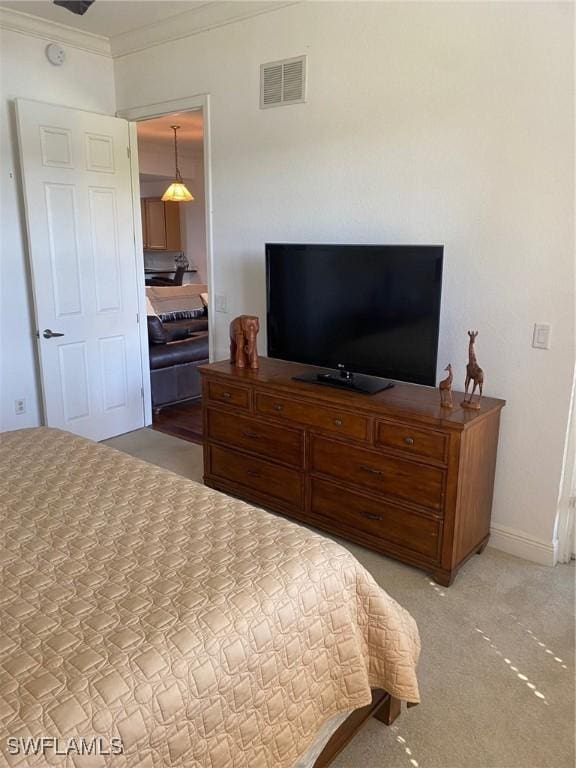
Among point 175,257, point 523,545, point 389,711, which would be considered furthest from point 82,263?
point 175,257

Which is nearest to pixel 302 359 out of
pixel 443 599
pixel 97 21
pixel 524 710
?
pixel 443 599

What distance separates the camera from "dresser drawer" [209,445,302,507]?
313 cm

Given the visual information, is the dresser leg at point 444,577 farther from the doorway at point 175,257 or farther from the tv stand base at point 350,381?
the doorway at point 175,257

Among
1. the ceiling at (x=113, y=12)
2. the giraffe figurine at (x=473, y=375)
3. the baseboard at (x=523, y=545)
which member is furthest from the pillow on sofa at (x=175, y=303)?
the baseboard at (x=523, y=545)

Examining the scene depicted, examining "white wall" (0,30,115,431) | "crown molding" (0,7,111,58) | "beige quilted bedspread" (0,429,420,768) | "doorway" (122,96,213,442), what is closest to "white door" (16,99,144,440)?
"white wall" (0,30,115,431)

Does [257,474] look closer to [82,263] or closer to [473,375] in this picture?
[473,375]

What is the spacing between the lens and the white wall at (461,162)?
2.54 m

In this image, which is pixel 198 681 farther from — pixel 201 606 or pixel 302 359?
pixel 302 359

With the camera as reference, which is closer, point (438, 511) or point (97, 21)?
point (438, 511)

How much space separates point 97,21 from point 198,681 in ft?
13.5

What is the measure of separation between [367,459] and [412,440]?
276mm

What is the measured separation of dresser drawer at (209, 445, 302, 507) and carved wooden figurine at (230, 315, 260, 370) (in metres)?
0.54

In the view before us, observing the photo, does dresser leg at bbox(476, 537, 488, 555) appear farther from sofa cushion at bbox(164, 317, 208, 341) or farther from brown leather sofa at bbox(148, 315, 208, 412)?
sofa cushion at bbox(164, 317, 208, 341)

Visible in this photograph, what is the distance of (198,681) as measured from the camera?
122 cm
